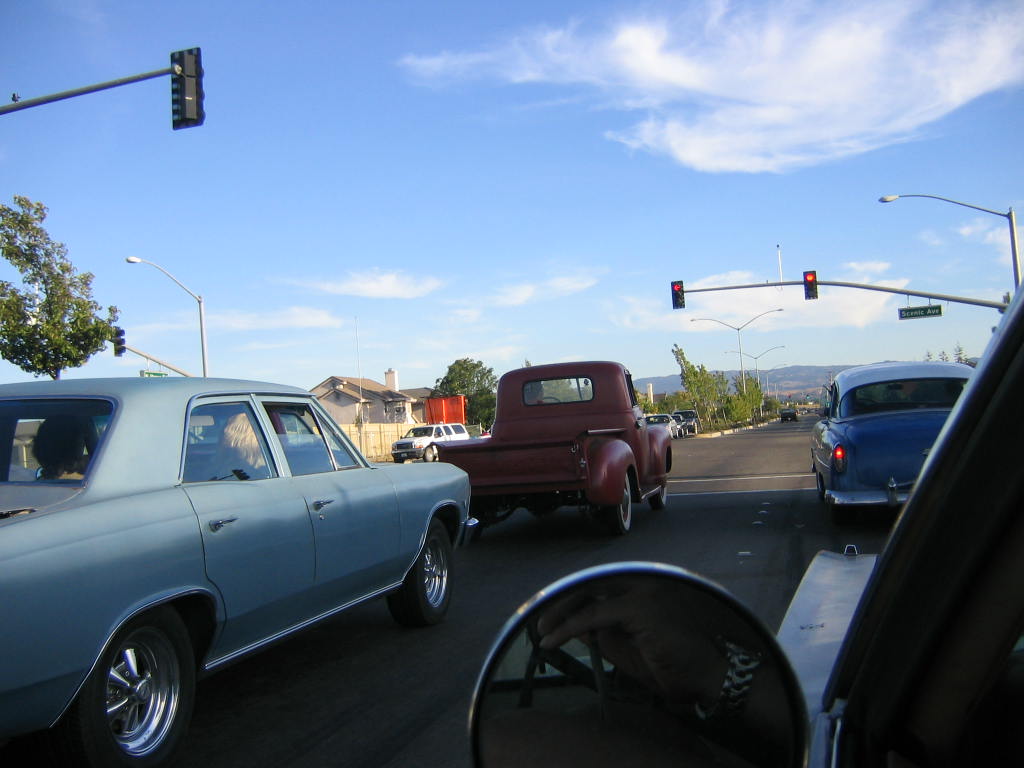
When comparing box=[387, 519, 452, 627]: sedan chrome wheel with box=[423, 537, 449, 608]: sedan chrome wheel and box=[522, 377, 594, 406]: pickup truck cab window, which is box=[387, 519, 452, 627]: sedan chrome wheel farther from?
box=[522, 377, 594, 406]: pickup truck cab window

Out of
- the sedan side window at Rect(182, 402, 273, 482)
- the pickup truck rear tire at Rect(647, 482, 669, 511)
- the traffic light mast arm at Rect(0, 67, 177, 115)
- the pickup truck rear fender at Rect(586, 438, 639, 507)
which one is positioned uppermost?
the traffic light mast arm at Rect(0, 67, 177, 115)

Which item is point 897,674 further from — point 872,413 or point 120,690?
point 872,413

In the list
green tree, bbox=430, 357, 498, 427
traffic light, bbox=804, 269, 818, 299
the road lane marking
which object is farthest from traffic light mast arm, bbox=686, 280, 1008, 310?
green tree, bbox=430, 357, 498, 427

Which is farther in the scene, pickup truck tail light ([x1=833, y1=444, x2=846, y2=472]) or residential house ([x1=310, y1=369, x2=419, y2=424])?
residential house ([x1=310, y1=369, x2=419, y2=424])

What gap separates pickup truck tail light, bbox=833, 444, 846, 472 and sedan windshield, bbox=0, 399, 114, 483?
730cm

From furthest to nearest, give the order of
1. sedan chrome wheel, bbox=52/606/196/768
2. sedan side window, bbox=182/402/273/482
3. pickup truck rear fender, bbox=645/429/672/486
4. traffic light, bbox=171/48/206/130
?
traffic light, bbox=171/48/206/130 → pickup truck rear fender, bbox=645/429/672/486 → sedan side window, bbox=182/402/273/482 → sedan chrome wheel, bbox=52/606/196/768

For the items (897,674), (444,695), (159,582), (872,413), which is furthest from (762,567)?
(897,674)

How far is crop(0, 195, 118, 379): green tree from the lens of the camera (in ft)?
78.1

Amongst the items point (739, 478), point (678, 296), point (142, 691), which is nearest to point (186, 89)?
point (142, 691)

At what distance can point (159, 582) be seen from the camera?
364cm

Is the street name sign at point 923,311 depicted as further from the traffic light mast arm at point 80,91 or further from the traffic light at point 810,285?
the traffic light mast arm at point 80,91

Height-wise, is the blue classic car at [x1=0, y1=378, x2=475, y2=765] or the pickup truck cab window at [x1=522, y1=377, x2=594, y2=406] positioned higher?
the pickup truck cab window at [x1=522, y1=377, x2=594, y2=406]

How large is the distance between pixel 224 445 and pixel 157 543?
38.4 inches

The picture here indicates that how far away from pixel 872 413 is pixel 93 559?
8.53 m
